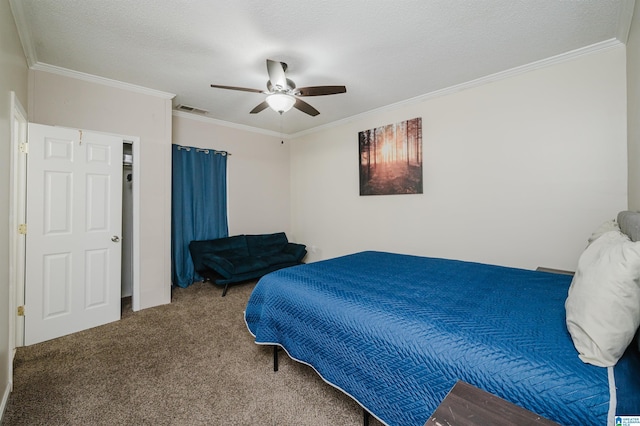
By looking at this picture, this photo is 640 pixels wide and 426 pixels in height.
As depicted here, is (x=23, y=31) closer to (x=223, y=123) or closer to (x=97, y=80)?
(x=97, y=80)

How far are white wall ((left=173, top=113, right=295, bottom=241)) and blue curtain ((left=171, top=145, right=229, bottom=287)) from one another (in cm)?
15

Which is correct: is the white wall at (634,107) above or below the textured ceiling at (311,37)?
below

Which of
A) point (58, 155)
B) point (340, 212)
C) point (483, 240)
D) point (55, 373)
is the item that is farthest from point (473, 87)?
point (55, 373)

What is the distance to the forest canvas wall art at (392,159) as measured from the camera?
3.62 metres

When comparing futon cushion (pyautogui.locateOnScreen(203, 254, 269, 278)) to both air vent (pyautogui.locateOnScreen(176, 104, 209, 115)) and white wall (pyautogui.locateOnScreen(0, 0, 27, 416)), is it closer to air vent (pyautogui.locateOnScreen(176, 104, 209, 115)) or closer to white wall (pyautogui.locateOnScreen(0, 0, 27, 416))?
white wall (pyautogui.locateOnScreen(0, 0, 27, 416))

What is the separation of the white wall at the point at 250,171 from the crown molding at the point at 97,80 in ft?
2.48

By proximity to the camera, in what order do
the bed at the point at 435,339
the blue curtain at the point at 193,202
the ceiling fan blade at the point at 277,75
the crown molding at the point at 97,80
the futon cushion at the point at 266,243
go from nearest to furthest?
the bed at the point at 435,339
the ceiling fan blade at the point at 277,75
the crown molding at the point at 97,80
the blue curtain at the point at 193,202
the futon cushion at the point at 266,243

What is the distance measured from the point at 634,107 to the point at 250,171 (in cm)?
471

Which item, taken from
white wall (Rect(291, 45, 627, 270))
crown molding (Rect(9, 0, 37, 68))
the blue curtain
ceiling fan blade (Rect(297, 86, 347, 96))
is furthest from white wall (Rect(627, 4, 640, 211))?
the blue curtain

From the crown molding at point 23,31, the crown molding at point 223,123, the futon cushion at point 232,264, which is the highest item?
the crown molding at point 223,123

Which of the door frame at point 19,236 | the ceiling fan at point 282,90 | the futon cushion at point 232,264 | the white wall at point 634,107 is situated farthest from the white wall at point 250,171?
the white wall at point 634,107

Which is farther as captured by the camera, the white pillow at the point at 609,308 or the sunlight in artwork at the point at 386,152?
the sunlight in artwork at the point at 386,152

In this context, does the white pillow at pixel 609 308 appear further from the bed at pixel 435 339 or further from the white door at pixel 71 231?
the white door at pixel 71 231

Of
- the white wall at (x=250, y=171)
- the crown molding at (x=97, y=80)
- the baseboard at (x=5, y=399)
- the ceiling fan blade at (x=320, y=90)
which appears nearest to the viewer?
the baseboard at (x=5, y=399)
